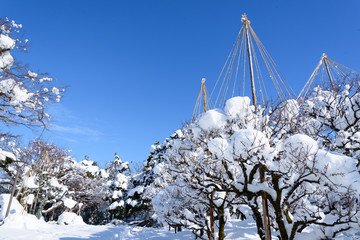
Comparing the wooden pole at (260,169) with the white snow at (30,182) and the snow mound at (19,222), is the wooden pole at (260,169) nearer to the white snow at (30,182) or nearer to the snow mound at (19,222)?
the snow mound at (19,222)

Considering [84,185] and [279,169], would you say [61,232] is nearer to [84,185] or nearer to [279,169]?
[279,169]

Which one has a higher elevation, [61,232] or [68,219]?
[61,232]

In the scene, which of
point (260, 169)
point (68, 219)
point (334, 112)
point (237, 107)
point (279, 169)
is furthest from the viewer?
point (68, 219)

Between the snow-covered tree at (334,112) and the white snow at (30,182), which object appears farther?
the white snow at (30,182)

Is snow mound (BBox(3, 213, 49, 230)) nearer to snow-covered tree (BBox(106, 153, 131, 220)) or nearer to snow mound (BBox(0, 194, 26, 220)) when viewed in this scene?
snow mound (BBox(0, 194, 26, 220))

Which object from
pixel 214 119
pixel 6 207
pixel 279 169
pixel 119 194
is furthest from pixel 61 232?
pixel 119 194

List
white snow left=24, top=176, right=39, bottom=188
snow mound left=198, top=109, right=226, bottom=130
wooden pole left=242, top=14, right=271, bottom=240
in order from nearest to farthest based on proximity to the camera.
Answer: wooden pole left=242, top=14, right=271, bottom=240, snow mound left=198, top=109, right=226, bottom=130, white snow left=24, top=176, right=39, bottom=188

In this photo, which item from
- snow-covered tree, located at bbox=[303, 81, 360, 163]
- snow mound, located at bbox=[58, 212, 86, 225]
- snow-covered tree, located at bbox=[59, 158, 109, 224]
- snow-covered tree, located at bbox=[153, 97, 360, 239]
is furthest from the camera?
snow-covered tree, located at bbox=[59, 158, 109, 224]

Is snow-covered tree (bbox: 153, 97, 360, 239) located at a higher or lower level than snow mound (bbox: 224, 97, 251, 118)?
lower

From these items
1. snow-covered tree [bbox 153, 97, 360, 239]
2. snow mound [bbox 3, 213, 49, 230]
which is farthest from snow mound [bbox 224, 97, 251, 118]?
snow mound [bbox 3, 213, 49, 230]

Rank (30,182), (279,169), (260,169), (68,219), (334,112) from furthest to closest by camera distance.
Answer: (68,219) < (30,182) < (334,112) < (260,169) < (279,169)

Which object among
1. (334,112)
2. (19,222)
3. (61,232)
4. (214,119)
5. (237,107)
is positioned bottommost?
(61,232)

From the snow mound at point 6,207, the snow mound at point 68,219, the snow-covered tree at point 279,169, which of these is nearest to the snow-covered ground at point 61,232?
the snow mound at point 6,207

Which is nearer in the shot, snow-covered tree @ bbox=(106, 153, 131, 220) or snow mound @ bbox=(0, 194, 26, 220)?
snow mound @ bbox=(0, 194, 26, 220)
